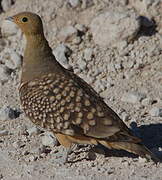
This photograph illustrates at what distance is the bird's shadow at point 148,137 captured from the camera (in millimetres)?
7129

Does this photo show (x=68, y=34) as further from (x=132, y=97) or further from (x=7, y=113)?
(x=7, y=113)

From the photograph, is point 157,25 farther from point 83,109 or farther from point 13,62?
point 83,109

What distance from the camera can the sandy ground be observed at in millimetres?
6750

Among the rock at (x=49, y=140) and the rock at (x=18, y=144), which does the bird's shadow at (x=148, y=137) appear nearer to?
the rock at (x=49, y=140)

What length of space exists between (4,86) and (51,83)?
6.78 ft

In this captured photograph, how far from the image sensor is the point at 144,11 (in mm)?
9555

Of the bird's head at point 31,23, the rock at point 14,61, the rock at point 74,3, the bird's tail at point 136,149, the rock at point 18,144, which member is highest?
the bird's head at point 31,23

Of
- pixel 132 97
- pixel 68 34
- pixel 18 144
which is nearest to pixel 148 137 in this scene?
pixel 132 97

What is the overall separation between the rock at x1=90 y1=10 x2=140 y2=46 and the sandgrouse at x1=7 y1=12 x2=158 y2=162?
6.87 ft

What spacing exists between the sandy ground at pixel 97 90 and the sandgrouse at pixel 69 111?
26 centimetres

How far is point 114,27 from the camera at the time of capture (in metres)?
9.16

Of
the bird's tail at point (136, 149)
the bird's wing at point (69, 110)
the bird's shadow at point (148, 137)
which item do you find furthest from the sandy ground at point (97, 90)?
the bird's wing at point (69, 110)

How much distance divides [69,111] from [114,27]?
2750 mm

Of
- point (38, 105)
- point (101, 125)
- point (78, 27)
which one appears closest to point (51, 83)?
point (38, 105)
